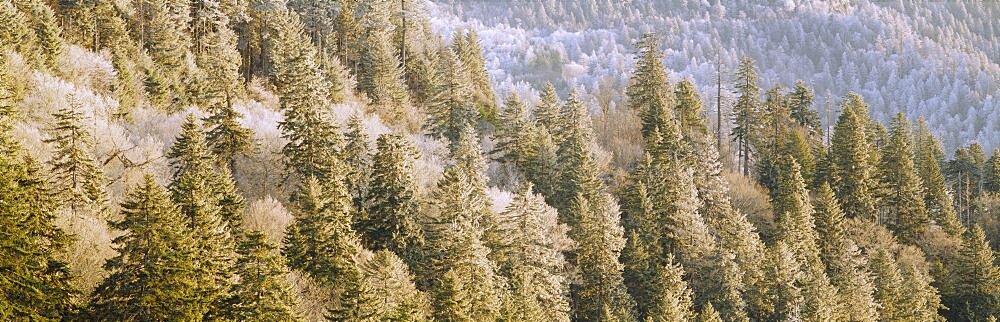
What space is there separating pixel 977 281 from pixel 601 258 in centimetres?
3694

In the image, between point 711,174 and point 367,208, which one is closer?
point 367,208

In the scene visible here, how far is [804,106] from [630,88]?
27.1 m

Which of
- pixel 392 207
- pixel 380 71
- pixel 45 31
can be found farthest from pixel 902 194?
pixel 45 31

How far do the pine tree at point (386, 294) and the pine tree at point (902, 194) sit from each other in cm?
5466

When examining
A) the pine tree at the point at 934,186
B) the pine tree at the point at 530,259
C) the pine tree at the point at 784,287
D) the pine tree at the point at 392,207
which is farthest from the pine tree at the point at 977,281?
the pine tree at the point at 392,207

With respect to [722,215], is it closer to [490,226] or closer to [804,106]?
[490,226]

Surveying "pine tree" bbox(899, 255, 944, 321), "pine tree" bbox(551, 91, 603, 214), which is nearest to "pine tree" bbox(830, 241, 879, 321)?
"pine tree" bbox(899, 255, 944, 321)

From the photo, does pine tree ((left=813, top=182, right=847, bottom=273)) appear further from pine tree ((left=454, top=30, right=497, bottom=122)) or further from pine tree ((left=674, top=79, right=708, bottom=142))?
pine tree ((left=454, top=30, right=497, bottom=122))

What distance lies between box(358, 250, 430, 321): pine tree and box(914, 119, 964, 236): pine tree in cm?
5879

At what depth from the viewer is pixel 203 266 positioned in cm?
2169

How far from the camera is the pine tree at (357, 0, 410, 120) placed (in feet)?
197

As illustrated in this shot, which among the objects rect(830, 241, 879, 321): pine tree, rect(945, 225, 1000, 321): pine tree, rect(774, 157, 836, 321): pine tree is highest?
rect(774, 157, 836, 321): pine tree

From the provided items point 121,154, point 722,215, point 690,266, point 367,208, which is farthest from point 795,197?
point 121,154

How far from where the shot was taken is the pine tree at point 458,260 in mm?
31766
